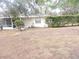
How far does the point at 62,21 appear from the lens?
34688mm

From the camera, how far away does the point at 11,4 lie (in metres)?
10.4

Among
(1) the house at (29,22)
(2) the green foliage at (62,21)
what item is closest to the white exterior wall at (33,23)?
(1) the house at (29,22)

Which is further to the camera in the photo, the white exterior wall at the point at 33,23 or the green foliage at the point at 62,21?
the white exterior wall at the point at 33,23

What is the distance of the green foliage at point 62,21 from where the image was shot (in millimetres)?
34500

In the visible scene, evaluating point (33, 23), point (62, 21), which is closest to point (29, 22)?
point (33, 23)

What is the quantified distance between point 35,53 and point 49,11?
102 ft

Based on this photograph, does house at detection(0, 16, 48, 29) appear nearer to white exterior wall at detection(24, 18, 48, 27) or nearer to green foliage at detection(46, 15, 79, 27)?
white exterior wall at detection(24, 18, 48, 27)

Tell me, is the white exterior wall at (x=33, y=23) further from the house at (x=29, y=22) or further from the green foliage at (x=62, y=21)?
the green foliage at (x=62, y=21)

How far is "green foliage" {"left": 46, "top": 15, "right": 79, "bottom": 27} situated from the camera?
3450 cm

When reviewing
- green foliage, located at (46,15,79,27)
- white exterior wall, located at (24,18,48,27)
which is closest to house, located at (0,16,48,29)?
white exterior wall, located at (24,18,48,27)

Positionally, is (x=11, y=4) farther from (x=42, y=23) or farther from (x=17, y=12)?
(x=42, y=23)

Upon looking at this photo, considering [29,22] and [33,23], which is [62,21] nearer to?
[33,23]

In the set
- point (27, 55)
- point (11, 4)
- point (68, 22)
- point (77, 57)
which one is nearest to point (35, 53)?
point (27, 55)

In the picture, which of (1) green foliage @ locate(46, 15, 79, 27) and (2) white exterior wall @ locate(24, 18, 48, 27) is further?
(2) white exterior wall @ locate(24, 18, 48, 27)
